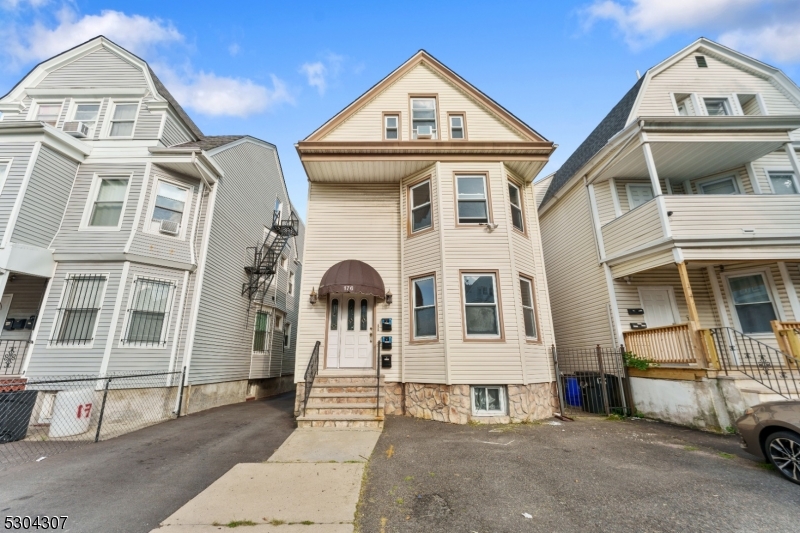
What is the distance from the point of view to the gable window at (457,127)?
1039 cm

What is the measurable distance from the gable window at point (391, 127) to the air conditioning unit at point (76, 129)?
987 cm

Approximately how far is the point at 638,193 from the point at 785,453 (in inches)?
348

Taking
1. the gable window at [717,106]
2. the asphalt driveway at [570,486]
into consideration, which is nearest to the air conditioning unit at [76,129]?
the asphalt driveway at [570,486]

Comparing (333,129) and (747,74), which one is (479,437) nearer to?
A: (333,129)

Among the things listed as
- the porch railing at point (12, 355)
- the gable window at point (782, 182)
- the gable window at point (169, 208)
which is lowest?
the porch railing at point (12, 355)

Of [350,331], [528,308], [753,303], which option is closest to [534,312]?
[528,308]

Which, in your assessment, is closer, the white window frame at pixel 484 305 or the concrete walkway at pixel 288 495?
the concrete walkway at pixel 288 495

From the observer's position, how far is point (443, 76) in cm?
1098

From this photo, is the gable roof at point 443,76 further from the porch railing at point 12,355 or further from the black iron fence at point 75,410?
the porch railing at point 12,355

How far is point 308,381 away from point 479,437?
393 centimetres

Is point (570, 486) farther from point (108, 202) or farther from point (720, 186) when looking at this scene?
point (108, 202)

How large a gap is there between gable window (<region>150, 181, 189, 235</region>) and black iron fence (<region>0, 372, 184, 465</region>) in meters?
4.35

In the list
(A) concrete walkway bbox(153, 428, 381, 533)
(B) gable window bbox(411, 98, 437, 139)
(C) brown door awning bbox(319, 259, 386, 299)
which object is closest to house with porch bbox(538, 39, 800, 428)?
(B) gable window bbox(411, 98, 437, 139)

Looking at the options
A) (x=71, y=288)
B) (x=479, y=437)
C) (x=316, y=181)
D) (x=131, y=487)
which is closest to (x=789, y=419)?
(x=479, y=437)
